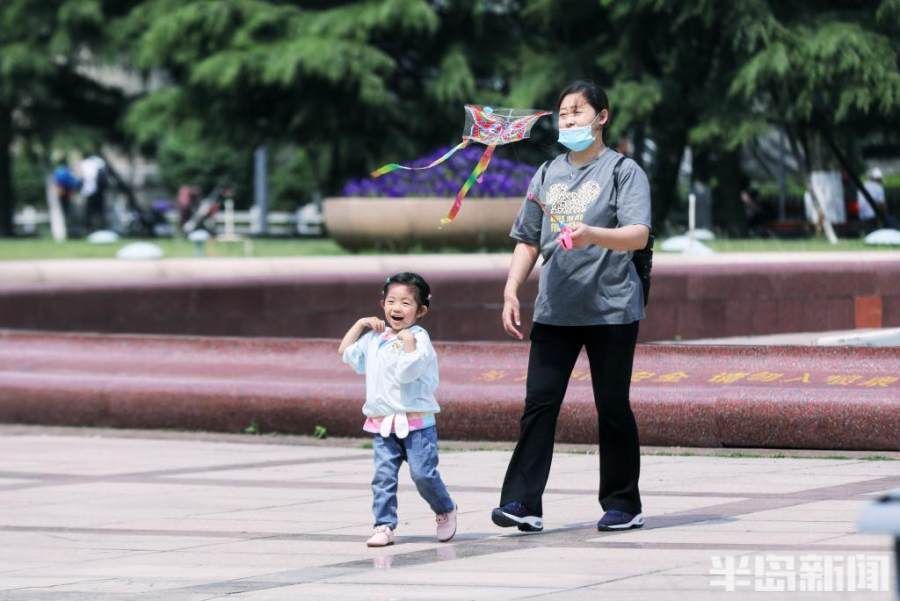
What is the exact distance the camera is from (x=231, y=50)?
3072 cm

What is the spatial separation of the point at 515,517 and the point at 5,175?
32188 mm

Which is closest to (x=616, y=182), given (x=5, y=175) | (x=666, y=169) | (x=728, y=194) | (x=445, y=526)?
(x=445, y=526)

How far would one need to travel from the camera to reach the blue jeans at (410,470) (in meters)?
6.91

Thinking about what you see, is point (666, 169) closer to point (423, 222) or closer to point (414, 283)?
point (423, 222)

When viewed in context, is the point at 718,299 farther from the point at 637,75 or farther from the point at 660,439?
the point at 637,75

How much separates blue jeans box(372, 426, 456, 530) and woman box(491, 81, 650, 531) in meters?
0.32

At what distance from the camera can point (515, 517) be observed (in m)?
7.12

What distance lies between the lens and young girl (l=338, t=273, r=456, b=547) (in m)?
6.88

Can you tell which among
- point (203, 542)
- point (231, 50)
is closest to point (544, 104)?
point (231, 50)

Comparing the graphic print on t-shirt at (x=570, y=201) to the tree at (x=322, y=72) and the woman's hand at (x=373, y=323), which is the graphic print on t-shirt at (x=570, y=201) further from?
the tree at (x=322, y=72)

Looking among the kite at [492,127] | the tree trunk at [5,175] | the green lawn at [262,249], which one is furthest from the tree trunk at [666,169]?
the kite at [492,127]

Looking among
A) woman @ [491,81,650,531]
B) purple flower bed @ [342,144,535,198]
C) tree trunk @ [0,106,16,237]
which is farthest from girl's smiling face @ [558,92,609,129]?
tree trunk @ [0,106,16,237]

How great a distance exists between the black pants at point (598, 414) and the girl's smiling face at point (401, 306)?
57 cm

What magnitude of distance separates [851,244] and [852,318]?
5.25m
